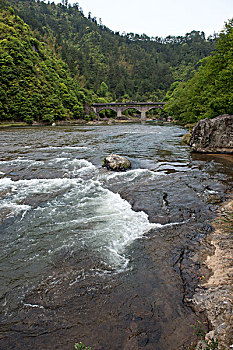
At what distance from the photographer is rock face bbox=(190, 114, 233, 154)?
1642 cm

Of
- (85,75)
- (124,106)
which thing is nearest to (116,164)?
(124,106)

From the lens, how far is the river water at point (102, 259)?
334 centimetres

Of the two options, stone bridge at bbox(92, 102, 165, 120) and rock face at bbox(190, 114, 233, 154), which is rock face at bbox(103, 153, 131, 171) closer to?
rock face at bbox(190, 114, 233, 154)

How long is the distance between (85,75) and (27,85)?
231 ft

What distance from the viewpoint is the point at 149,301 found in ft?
12.6

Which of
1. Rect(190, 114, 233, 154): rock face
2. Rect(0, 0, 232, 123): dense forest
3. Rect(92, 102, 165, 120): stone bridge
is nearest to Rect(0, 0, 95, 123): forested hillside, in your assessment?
Rect(0, 0, 232, 123): dense forest

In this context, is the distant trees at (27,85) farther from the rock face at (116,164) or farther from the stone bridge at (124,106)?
the rock face at (116,164)

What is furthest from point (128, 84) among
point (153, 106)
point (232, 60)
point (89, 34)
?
point (232, 60)

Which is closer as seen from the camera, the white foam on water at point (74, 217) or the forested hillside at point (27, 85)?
the white foam on water at point (74, 217)

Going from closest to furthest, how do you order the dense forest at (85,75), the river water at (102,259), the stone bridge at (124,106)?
1. the river water at (102,259)
2. the dense forest at (85,75)
3. the stone bridge at (124,106)

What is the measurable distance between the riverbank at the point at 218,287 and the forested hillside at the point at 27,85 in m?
63.6

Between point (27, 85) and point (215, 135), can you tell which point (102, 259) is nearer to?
point (215, 135)

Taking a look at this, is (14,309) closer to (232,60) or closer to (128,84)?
(232,60)

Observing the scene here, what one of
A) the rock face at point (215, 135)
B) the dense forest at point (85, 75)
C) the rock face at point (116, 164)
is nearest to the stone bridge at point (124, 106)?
the dense forest at point (85, 75)
